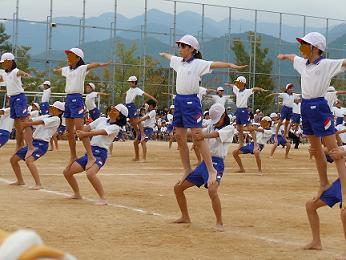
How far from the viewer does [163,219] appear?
973 cm

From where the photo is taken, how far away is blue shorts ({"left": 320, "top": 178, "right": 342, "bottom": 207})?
7.27 meters

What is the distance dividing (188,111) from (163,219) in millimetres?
1532

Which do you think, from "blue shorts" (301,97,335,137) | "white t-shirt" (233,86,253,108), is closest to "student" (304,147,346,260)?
"blue shorts" (301,97,335,137)

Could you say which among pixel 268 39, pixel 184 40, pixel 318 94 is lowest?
pixel 318 94

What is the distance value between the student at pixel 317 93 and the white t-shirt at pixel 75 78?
676cm

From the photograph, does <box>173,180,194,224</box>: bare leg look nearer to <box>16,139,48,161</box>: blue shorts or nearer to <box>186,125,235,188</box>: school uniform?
<box>186,125,235,188</box>: school uniform

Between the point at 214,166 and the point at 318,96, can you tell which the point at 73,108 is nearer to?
the point at 214,166

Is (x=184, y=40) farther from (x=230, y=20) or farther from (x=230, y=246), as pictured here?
(x=230, y=20)

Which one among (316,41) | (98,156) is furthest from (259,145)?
(316,41)

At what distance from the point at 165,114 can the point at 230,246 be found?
115 feet

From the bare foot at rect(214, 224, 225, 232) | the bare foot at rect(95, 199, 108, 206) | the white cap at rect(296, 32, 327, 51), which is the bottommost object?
the bare foot at rect(95, 199, 108, 206)

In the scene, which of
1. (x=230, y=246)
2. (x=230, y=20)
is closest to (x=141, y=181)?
(x=230, y=246)

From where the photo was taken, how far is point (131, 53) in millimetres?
53031

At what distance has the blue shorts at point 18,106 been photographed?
14547mm
